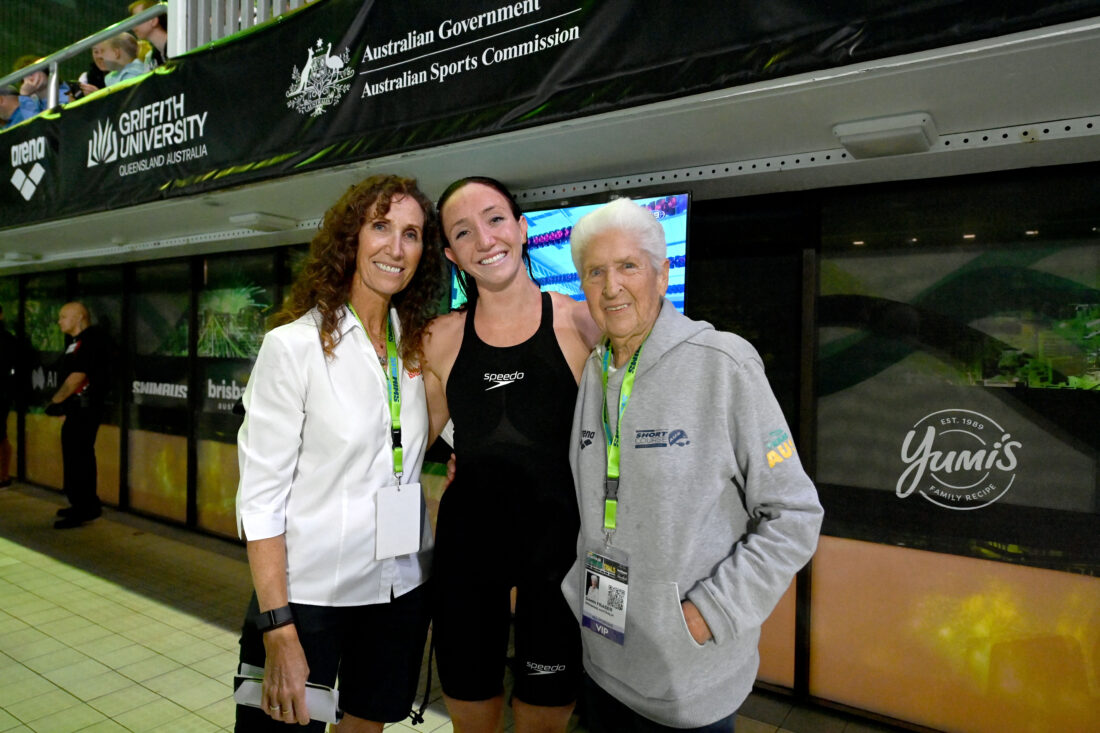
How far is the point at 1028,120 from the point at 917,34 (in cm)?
81

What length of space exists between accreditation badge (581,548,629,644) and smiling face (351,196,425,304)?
833 millimetres

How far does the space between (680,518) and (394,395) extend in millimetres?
773

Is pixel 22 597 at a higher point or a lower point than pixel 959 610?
lower

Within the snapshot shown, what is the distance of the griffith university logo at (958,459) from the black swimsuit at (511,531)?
5.50ft

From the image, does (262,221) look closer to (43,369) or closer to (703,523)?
(703,523)

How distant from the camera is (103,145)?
364 cm

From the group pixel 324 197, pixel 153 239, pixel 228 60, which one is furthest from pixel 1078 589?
pixel 153 239

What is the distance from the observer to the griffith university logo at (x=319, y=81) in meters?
2.61

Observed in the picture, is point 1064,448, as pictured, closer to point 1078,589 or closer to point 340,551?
point 1078,589

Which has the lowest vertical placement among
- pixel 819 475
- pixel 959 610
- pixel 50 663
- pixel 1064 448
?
pixel 50 663

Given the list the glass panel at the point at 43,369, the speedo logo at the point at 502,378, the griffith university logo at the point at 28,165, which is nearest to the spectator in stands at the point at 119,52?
the griffith university logo at the point at 28,165

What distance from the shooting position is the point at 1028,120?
1956 millimetres

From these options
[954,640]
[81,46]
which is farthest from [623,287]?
[81,46]

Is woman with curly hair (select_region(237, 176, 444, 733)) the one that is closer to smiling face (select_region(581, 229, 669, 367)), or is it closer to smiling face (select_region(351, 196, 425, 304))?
smiling face (select_region(351, 196, 425, 304))
